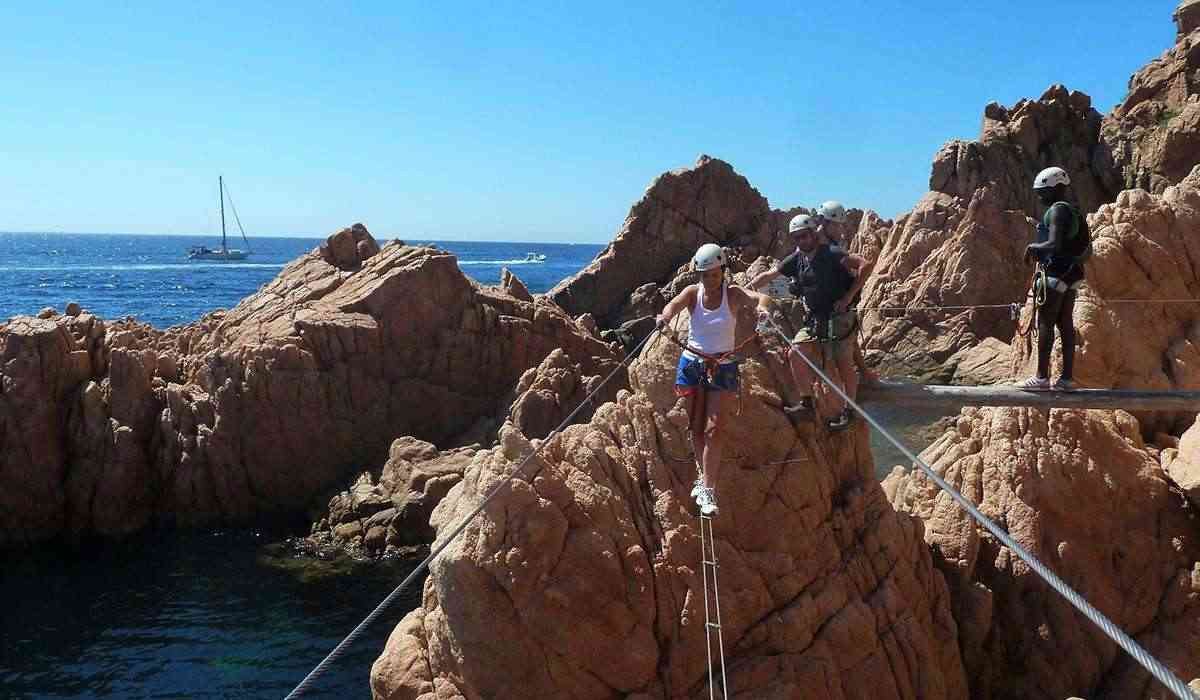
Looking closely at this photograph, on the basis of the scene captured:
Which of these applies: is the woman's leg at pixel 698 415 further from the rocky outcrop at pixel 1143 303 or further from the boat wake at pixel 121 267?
the boat wake at pixel 121 267

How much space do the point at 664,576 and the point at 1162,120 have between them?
118 ft

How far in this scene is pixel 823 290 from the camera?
32.9 ft

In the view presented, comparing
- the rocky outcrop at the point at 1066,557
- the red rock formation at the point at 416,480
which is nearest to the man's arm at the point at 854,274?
the rocky outcrop at the point at 1066,557

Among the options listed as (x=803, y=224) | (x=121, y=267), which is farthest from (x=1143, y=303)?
(x=121, y=267)

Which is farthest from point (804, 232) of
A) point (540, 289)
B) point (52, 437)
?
point (540, 289)

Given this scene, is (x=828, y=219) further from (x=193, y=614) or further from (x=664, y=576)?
(x=193, y=614)

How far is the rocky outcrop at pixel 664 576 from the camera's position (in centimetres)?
948

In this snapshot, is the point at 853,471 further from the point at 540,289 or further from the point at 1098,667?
the point at 540,289

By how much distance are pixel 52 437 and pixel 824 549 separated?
23.9 m

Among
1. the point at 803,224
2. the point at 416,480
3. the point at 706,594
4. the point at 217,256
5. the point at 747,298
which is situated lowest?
the point at 416,480

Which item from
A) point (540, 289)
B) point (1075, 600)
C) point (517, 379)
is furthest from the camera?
point (540, 289)

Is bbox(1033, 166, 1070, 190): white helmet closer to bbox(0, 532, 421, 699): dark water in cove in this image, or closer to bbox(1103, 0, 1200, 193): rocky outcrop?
bbox(0, 532, 421, 699): dark water in cove

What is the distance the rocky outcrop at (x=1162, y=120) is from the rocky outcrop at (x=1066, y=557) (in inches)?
1029

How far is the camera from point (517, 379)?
101 feet
